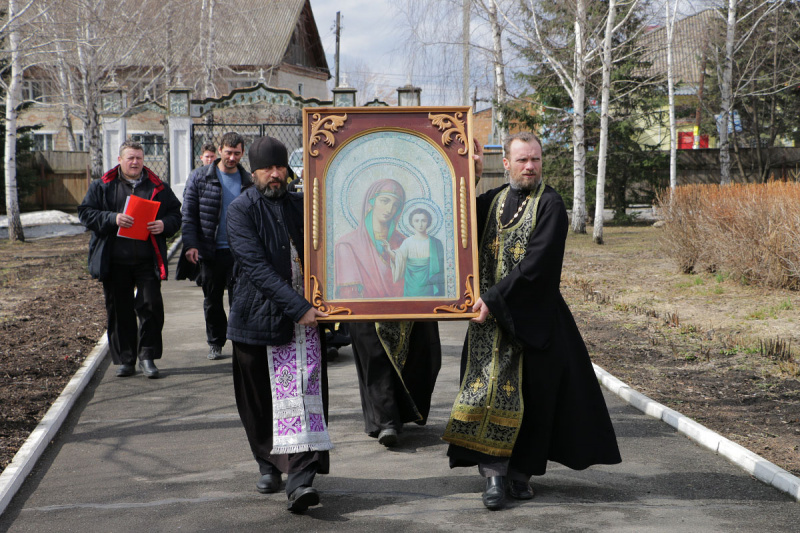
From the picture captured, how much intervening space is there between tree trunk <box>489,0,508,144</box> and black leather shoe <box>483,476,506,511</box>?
18.3m

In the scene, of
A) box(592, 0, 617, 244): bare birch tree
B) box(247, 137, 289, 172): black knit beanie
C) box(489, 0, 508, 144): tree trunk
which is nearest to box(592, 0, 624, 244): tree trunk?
box(592, 0, 617, 244): bare birch tree

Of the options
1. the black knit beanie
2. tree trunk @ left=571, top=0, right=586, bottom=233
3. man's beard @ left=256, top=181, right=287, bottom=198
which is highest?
tree trunk @ left=571, top=0, right=586, bottom=233

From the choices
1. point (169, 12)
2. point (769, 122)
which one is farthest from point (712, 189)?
point (769, 122)

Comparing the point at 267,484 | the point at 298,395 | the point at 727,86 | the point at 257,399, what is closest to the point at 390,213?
the point at 298,395

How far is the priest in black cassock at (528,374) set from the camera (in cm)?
448

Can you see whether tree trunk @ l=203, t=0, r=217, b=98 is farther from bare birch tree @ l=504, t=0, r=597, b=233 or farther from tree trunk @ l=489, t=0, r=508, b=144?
bare birch tree @ l=504, t=0, r=597, b=233

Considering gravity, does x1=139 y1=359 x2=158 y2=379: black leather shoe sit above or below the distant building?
below

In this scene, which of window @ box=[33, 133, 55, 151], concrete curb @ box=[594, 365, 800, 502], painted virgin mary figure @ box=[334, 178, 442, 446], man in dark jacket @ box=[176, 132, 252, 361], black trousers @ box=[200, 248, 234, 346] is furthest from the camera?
window @ box=[33, 133, 55, 151]

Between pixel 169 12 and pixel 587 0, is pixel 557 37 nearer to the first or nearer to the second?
pixel 587 0

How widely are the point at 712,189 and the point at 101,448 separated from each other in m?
10.5

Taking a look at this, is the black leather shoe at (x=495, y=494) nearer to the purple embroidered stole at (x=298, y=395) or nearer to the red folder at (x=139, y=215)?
the purple embroidered stole at (x=298, y=395)

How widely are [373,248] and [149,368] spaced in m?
3.95

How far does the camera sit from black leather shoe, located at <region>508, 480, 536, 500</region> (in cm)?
457

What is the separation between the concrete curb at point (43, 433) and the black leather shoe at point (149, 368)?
0.46m
